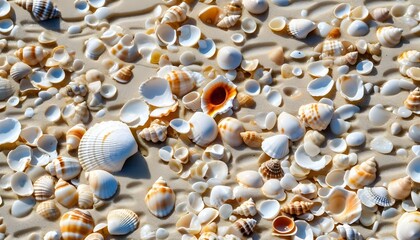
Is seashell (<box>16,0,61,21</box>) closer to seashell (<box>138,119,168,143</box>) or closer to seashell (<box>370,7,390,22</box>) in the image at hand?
seashell (<box>138,119,168,143</box>)

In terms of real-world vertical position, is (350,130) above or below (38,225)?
above

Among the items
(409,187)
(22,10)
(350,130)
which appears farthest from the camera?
(22,10)

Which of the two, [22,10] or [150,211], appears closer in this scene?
[150,211]

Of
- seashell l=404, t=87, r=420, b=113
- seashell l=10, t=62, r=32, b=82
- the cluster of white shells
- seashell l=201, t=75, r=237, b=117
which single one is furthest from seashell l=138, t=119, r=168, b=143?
seashell l=404, t=87, r=420, b=113

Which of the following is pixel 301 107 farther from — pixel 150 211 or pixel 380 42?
pixel 150 211

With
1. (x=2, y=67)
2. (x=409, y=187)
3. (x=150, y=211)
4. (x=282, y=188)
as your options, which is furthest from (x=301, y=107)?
(x=2, y=67)

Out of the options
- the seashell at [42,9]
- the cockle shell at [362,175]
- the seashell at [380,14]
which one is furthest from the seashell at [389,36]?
the seashell at [42,9]
